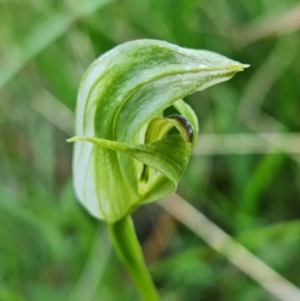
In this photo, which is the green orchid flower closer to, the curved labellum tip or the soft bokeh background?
the curved labellum tip

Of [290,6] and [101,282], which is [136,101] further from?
[290,6]

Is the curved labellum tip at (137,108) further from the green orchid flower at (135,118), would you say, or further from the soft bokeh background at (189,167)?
the soft bokeh background at (189,167)

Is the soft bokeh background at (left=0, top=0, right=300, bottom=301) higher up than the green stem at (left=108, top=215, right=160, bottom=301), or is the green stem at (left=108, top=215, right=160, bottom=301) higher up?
the green stem at (left=108, top=215, right=160, bottom=301)

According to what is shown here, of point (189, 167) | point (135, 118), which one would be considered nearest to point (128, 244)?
point (135, 118)

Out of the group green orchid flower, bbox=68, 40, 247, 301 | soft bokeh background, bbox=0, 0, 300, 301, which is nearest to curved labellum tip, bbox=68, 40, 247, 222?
green orchid flower, bbox=68, 40, 247, 301

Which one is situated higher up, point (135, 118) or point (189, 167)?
point (135, 118)

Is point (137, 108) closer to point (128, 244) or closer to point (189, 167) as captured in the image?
point (128, 244)

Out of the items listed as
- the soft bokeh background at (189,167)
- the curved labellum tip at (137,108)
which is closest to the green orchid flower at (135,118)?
the curved labellum tip at (137,108)
